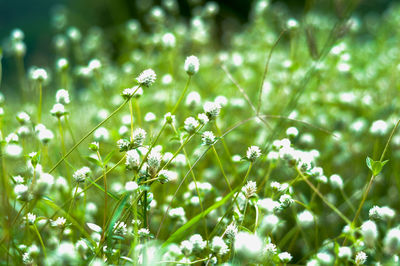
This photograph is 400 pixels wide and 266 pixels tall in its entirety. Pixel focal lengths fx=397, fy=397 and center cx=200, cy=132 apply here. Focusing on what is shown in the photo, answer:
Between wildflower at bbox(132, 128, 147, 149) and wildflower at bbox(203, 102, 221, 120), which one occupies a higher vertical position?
wildflower at bbox(203, 102, 221, 120)

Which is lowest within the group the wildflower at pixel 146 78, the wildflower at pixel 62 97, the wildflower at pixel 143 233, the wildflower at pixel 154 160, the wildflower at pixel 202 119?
the wildflower at pixel 143 233

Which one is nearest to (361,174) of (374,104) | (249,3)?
(374,104)

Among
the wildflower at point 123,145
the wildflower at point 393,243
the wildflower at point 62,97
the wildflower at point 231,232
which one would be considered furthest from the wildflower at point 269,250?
the wildflower at point 62,97

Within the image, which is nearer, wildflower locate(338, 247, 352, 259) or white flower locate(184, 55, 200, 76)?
wildflower locate(338, 247, 352, 259)

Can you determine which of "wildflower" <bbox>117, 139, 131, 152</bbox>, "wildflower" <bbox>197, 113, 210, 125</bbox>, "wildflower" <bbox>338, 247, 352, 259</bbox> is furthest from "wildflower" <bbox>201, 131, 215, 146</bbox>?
"wildflower" <bbox>338, 247, 352, 259</bbox>

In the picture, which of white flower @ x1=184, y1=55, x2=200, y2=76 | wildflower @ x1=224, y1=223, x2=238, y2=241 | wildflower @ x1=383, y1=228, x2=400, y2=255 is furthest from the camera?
white flower @ x1=184, y1=55, x2=200, y2=76

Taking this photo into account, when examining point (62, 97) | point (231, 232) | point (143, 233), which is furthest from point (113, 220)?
point (62, 97)

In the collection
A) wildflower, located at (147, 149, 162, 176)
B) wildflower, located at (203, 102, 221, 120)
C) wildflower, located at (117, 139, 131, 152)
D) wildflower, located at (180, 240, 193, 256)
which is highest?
wildflower, located at (203, 102, 221, 120)

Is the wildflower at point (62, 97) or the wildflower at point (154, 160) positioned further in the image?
the wildflower at point (62, 97)

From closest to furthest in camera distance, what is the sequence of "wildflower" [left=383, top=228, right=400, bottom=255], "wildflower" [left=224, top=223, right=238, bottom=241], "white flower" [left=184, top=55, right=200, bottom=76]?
"wildflower" [left=383, top=228, right=400, bottom=255] → "wildflower" [left=224, top=223, right=238, bottom=241] → "white flower" [left=184, top=55, right=200, bottom=76]

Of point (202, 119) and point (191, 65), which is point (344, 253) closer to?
point (202, 119)

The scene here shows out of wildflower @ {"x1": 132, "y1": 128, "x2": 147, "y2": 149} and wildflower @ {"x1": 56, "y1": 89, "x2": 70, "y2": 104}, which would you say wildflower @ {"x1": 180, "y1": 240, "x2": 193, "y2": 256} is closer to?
wildflower @ {"x1": 132, "y1": 128, "x2": 147, "y2": 149}

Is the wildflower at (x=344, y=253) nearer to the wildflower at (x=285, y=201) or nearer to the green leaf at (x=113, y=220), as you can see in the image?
the wildflower at (x=285, y=201)
